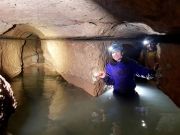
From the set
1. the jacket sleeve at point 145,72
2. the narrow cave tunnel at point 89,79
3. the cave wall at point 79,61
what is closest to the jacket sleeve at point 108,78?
the narrow cave tunnel at point 89,79

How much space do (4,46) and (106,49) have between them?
338 cm

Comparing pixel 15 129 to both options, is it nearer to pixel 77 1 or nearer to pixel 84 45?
pixel 77 1

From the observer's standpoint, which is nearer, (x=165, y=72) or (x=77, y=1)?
(x=77, y=1)

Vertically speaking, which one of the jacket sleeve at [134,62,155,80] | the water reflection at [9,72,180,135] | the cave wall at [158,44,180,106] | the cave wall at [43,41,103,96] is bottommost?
the water reflection at [9,72,180,135]

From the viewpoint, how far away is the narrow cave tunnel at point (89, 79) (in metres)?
3.23

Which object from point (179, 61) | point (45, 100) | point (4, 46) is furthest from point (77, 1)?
point (4, 46)

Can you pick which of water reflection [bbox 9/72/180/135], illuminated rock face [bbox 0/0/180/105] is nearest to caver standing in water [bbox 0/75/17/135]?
water reflection [bbox 9/72/180/135]

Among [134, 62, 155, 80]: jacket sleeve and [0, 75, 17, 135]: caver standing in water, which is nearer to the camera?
[0, 75, 17, 135]: caver standing in water

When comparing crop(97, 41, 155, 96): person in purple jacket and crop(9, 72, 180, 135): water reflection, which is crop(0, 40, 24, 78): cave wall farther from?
crop(97, 41, 155, 96): person in purple jacket

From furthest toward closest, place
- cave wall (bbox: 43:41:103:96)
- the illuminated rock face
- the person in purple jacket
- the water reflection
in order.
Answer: cave wall (bbox: 43:41:103:96), the person in purple jacket, the water reflection, the illuminated rock face

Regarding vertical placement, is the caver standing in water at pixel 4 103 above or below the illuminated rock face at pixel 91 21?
below

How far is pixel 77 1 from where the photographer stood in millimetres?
3088

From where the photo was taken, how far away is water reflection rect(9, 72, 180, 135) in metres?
4.26

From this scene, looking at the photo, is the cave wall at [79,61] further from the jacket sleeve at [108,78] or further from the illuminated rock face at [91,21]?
the jacket sleeve at [108,78]
